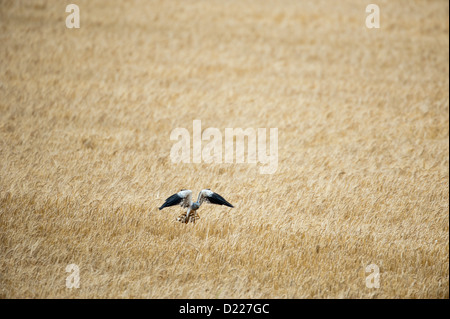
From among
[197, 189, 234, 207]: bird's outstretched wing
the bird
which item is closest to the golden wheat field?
the bird

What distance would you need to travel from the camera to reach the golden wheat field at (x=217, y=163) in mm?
6355

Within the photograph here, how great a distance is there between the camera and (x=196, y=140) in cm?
1047

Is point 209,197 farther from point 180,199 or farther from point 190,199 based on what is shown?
point 180,199

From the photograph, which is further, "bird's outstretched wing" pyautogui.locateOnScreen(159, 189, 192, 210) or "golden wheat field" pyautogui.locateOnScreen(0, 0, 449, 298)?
"golden wheat field" pyautogui.locateOnScreen(0, 0, 449, 298)

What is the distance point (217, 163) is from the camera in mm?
9305

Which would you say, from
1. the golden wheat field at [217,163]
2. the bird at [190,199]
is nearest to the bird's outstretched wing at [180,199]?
the bird at [190,199]

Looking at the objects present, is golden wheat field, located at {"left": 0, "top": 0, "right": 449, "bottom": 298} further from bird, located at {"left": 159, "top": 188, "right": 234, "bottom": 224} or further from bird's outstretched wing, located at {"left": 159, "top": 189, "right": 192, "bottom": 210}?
bird's outstretched wing, located at {"left": 159, "top": 189, "right": 192, "bottom": 210}

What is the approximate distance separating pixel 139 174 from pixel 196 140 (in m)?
2.42

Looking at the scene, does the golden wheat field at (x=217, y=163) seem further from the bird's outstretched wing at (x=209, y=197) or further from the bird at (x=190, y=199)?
the bird's outstretched wing at (x=209, y=197)

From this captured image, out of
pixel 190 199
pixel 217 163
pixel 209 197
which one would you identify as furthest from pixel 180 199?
pixel 217 163

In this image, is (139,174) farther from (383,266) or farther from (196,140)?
(383,266)

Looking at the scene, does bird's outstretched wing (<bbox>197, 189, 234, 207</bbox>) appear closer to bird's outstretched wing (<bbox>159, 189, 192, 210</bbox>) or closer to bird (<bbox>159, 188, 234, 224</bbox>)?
bird (<bbox>159, 188, 234, 224</bbox>)

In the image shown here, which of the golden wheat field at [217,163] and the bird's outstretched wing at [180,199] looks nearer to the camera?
the bird's outstretched wing at [180,199]

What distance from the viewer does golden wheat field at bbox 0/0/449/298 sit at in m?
6.36
